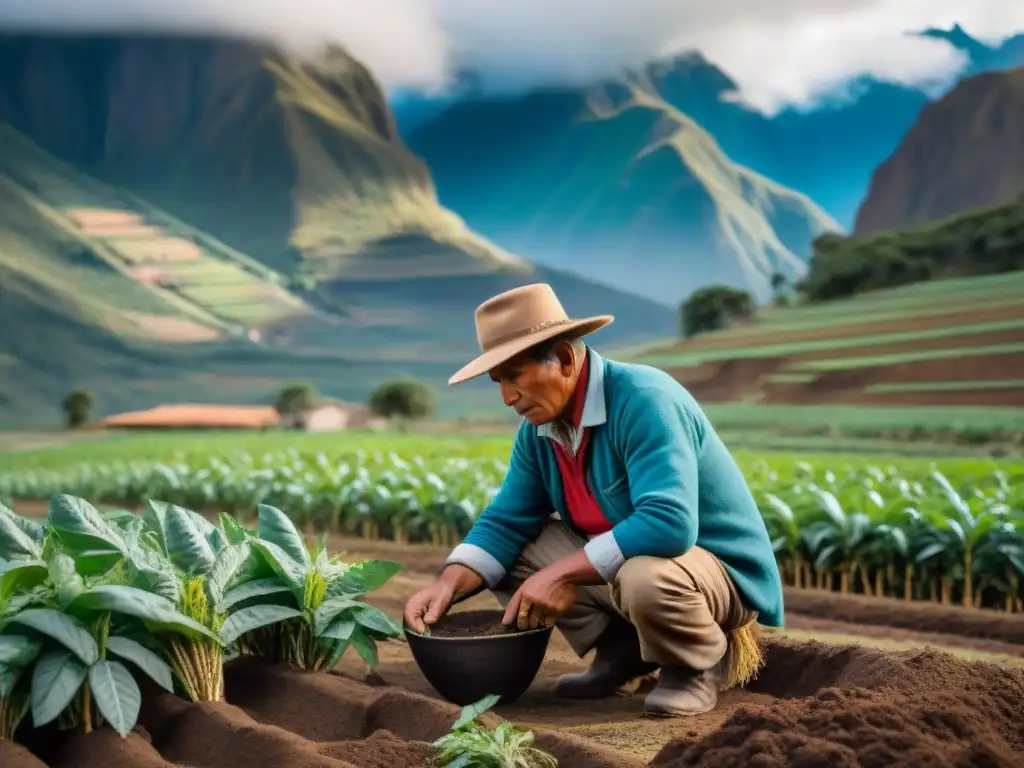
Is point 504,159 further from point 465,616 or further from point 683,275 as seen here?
point 465,616

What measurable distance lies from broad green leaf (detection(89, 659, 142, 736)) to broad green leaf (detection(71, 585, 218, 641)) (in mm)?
120

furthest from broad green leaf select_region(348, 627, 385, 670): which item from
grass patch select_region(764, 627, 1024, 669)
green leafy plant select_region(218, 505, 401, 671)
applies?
grass patch select_region(764, 627, 1024, 669)

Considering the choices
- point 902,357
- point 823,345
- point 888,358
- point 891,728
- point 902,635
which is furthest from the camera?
point 823,345

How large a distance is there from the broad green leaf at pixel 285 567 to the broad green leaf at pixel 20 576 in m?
0.54

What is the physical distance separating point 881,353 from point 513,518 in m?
10.3

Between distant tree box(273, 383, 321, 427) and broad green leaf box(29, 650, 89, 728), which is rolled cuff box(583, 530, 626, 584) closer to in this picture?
broad green leaf box(29, 650, 89, 728)

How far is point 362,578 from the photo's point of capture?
3.07 meters

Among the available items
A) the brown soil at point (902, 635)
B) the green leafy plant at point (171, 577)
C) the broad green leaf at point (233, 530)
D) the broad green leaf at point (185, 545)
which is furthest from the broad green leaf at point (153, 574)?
the brown soil at point (902, 635)

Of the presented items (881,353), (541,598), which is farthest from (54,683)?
(881,353)

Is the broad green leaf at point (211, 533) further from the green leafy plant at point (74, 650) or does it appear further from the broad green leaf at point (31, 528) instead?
the green leafy plant at point (74, 650)

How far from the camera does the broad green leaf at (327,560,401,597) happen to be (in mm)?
3064

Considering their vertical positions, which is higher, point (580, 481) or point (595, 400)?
point (595, 400)

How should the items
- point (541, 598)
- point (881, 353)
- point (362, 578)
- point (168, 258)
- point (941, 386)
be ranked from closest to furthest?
point (541, 598) → point (362, 578) → point (941, 386) → point (881, 353) → point (168, 258)

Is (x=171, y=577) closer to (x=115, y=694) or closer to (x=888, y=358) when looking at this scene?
(x=115, y=694)
